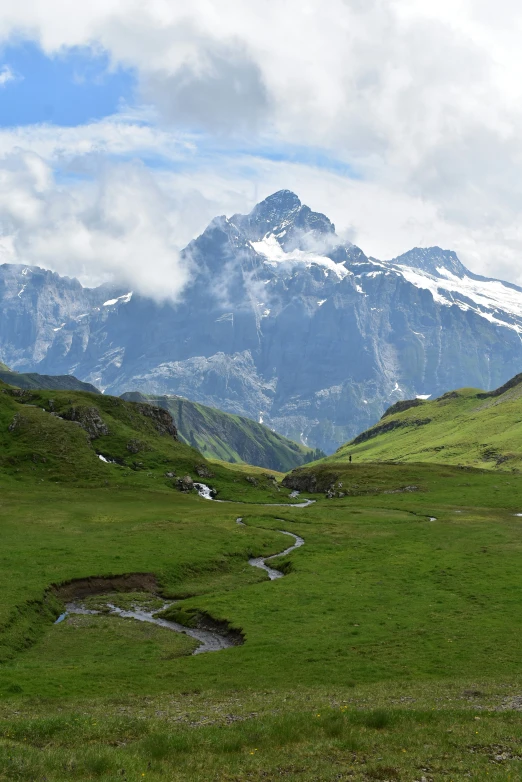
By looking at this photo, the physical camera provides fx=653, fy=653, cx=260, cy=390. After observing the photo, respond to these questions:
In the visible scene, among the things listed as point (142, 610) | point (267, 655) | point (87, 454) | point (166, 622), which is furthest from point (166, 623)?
point (87, 454)

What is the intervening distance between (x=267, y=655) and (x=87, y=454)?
407ft

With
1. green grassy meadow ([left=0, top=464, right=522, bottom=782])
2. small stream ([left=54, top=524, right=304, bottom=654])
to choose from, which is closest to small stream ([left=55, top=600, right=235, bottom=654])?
small stream ([left=54, top=524, right=304, bottom=654])

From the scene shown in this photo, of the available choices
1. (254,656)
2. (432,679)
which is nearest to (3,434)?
(254,656)

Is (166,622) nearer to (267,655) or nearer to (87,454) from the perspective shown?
(267,655)

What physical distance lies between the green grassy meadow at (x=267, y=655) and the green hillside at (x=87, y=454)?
30.0 metres

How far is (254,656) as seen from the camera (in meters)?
48.3

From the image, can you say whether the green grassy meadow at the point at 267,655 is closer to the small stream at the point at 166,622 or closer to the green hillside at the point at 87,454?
the small stream at the point at 166,622

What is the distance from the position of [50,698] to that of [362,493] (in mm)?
145699

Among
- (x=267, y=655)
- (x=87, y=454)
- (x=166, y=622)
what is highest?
(x=87, y=454)

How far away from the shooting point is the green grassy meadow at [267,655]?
2472 centimetres

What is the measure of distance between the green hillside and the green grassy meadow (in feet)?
98.3

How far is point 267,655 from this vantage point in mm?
48438

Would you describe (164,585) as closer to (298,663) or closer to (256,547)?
(256,547)

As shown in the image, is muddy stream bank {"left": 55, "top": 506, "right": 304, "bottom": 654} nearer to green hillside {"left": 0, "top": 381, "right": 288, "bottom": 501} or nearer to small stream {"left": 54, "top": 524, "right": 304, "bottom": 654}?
small stream {"left": 54, "top": 524, "right": 304, "bottom": 654}
